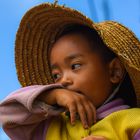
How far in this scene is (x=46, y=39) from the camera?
1258mm

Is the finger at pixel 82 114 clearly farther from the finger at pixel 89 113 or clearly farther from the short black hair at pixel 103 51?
the short black hair at pixel 103 51

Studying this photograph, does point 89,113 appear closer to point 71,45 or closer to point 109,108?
point 109,108

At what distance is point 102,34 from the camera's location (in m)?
1.03

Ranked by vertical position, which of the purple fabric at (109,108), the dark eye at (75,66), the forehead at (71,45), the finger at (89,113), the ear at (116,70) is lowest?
the purple fabric at (109,108)

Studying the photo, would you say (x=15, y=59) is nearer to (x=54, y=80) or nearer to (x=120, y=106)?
(x=54, y=80)

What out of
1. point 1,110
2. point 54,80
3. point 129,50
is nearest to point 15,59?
point 54,80

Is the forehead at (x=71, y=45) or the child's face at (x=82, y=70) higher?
the forehead at (x=71, y=45)

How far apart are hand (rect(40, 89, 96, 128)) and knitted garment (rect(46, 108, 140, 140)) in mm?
25

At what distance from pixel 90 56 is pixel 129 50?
0.11 meters

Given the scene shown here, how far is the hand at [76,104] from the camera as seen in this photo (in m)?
0.98

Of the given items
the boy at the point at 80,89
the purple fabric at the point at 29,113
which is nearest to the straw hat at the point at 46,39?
the boy at the point at 80,89

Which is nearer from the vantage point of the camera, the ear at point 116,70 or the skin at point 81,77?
the skin at point 81,77

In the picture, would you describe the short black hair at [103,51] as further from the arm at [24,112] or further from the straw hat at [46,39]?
the arm at [24,112]

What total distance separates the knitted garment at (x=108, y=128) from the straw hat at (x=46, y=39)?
0.33ft
